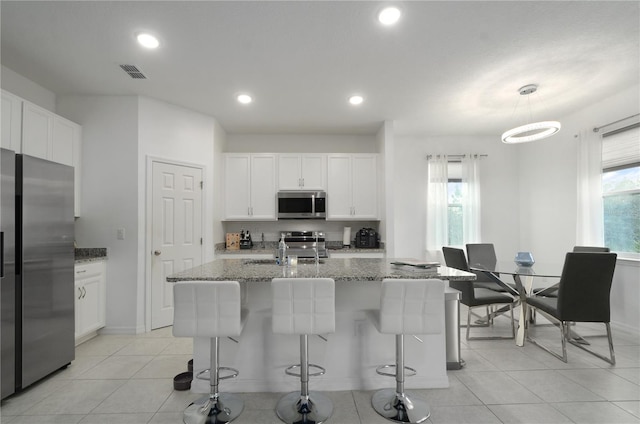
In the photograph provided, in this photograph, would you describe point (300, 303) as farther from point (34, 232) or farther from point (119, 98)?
point (119, 98)

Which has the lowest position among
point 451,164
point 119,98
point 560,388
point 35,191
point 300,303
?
point 560,388

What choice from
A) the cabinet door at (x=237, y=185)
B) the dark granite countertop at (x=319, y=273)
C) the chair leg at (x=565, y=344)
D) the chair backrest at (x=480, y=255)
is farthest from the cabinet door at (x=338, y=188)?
the chair leg at (x=565, y=344)

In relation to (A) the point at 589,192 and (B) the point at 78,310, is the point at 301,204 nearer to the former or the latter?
(B) the point at 78,310

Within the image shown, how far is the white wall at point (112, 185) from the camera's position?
354cm

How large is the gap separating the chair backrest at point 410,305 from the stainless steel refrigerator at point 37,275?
250cm

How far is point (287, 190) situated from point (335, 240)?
1.14 meters

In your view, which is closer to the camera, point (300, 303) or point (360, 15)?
point (300, 303)

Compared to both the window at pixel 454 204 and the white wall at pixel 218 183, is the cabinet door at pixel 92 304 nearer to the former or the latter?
the white wall at pixel 218 183

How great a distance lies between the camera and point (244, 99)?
145 inches

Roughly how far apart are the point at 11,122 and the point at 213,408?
2861mm

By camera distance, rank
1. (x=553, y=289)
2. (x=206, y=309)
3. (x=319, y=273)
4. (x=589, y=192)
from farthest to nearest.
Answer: (x=589, y=192)
(x=553, y=289)
(x=319, y=273)
(x=206, y=309)

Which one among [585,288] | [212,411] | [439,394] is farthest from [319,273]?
[585,288]

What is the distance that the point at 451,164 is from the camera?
205 inches

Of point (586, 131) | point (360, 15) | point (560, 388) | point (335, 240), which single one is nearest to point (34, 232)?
point (360, 15)
